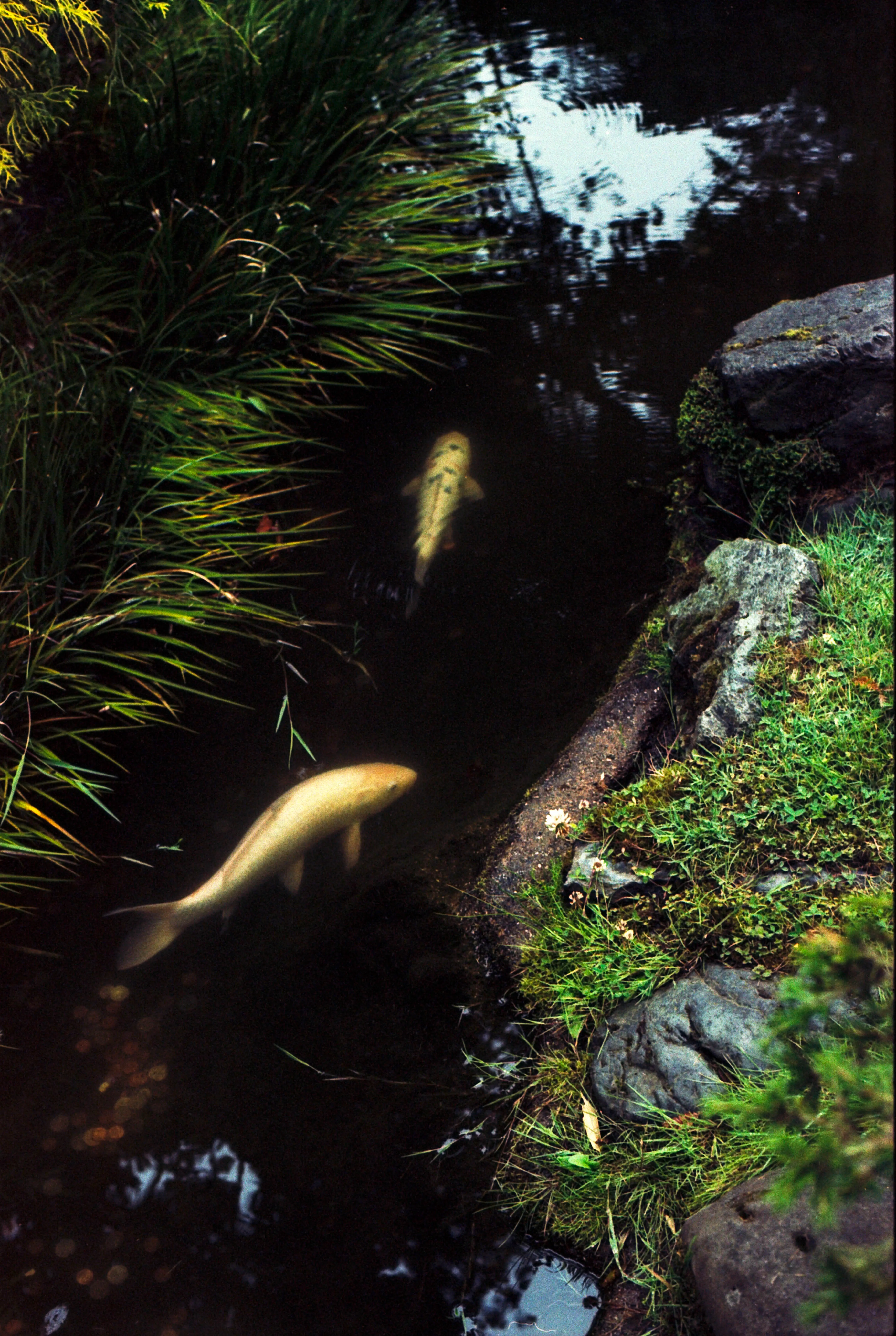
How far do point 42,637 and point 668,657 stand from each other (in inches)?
98.7

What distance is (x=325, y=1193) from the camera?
266 cm

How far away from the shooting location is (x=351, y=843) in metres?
3.42

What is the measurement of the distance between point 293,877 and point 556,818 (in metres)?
1.06

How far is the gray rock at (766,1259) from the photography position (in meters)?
1.69

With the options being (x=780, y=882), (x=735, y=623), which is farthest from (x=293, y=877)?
(x=735, y=623)

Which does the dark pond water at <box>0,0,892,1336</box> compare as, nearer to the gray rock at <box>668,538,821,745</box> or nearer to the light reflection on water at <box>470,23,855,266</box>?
the light reflection on water at <box>470,23,855,266</box>

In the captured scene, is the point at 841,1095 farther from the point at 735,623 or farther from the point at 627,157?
the point at 627,157

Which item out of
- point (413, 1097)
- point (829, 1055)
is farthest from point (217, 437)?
point (829, 1055)

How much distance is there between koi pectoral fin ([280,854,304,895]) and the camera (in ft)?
10.9

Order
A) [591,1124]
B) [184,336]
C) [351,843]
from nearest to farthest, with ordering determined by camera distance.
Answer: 1. [591,1124]
2. [351,843]
3. [184,336]

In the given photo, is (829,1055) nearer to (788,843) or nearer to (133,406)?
(788,843)

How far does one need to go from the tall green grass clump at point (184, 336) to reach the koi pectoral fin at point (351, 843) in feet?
3.16

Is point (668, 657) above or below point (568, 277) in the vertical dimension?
below

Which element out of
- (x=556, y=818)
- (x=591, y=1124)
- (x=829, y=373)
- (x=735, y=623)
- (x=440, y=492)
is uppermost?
(x=829, y=373)
